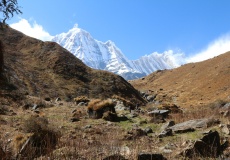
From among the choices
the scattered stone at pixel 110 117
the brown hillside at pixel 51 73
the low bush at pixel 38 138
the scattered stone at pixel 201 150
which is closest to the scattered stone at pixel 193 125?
the scattered stone at pixel 201 150

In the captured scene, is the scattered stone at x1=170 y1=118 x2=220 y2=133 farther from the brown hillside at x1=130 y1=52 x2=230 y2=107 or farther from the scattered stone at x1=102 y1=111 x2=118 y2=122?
the brown hillside at x1=130 y1=52 x2=230 y2=107

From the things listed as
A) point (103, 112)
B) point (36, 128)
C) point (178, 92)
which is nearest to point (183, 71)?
point (178, 92)

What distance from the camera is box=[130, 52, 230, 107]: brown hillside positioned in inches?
2771

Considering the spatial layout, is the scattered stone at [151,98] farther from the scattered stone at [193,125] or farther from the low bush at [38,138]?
the low bush at [38,138]

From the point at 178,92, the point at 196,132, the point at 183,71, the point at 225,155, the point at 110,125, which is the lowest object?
the point at 225,155

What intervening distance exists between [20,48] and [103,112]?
48.3 m

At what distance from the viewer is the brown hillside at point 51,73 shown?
46.0 m

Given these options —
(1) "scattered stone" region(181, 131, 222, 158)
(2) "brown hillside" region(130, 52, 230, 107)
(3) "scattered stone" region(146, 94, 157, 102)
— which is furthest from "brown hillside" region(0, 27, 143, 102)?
(1) "scattered stone" region(181, 131, 222, 158)

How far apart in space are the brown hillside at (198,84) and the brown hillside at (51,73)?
1717 cm

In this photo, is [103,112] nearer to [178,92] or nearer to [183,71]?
[178,92]

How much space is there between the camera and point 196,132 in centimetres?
1201

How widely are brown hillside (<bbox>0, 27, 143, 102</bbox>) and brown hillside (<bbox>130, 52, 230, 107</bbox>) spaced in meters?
17.2

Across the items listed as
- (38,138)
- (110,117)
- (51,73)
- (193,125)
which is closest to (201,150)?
(38,138)

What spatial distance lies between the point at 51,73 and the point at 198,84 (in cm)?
4934
